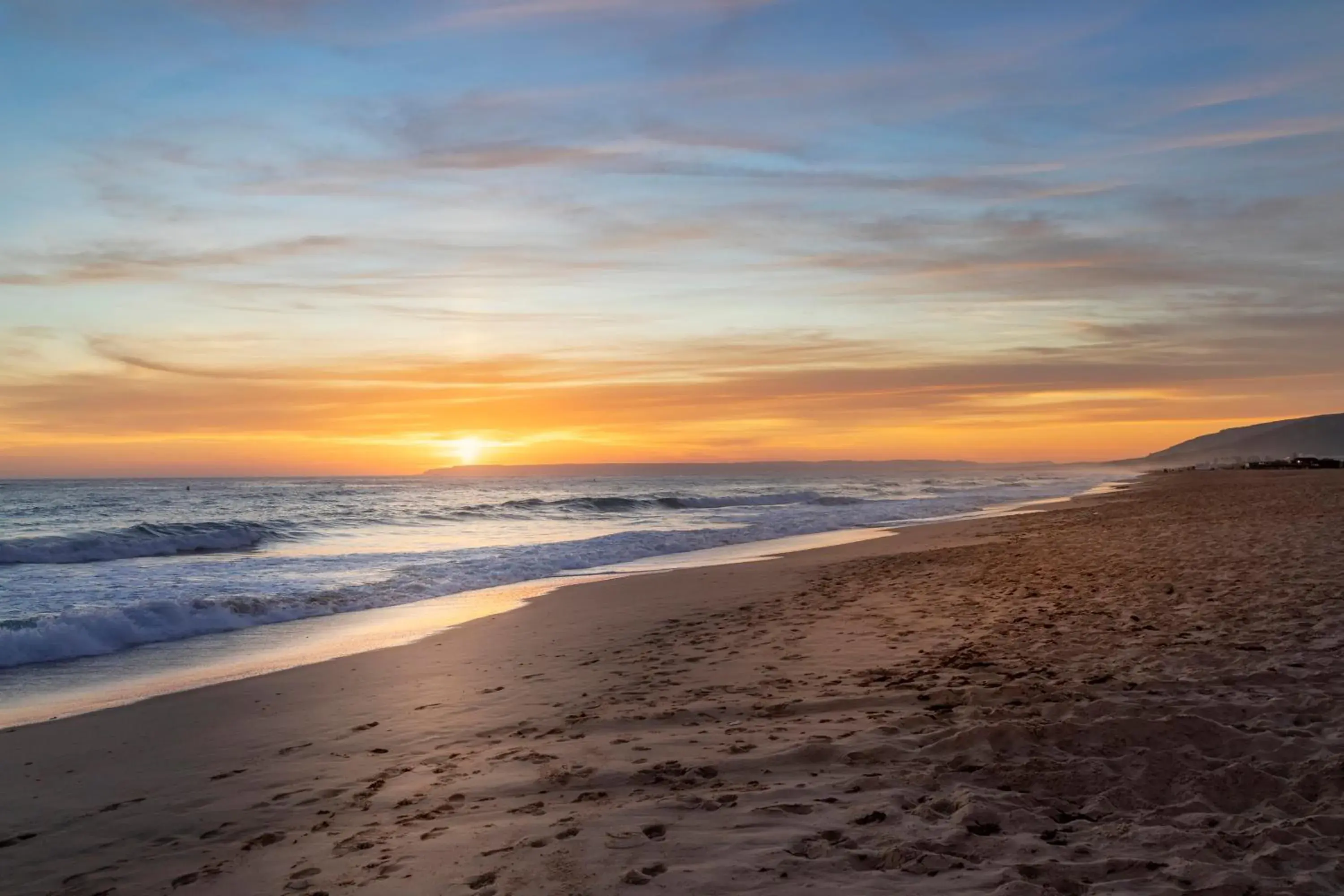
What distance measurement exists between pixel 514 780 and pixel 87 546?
3023 centimetres

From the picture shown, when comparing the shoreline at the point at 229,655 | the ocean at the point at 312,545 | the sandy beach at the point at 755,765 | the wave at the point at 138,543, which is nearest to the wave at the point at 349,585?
the ocean at the point at 312,545

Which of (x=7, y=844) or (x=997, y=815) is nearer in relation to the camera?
(x=997, y=815)

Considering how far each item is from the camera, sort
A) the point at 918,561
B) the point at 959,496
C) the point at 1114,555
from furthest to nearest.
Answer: the point at 959,496 → the point at 918,561 → the point at 1114,555

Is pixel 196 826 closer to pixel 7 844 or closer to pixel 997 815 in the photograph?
pixel 7 844

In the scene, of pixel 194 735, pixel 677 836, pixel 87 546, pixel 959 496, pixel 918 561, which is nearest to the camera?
pixel 677 836

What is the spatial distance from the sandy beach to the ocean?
5.05 meters

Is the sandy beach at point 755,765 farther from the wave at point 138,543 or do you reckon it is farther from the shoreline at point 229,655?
the wave at point 138,543

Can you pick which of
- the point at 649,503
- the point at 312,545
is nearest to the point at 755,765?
the point at 312,545

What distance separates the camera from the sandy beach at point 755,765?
13.7ft

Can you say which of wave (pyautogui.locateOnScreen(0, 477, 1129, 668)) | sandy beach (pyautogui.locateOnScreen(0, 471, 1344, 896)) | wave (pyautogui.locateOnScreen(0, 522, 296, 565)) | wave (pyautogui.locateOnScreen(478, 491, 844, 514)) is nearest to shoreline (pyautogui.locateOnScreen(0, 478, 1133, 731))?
wave (pyautogui.locateOnScreen(0, 477, 1129, 668))

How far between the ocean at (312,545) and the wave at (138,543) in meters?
0.09

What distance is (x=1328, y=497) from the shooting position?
96.0ft

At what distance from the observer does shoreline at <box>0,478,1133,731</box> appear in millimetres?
9156

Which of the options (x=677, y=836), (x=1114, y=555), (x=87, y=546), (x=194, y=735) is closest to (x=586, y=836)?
(x=677, y=836)
